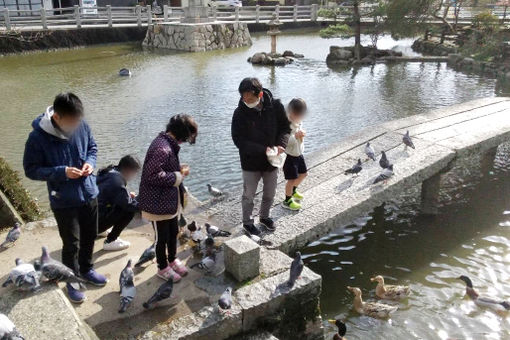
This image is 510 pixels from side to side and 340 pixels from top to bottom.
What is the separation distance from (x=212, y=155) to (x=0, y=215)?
482 centimetres

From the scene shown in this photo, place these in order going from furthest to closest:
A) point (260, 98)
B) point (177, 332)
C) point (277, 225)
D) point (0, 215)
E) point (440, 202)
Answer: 1. point (440, 202)
2. point (0, 215)
3. point (277, 225)
4. point (260, 98)
5. point (177, 332)

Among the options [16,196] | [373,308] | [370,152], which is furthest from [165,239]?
[370,152]

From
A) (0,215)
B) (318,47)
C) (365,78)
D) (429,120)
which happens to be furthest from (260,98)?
(318,47)

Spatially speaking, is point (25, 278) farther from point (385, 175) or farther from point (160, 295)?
point (385, 175)

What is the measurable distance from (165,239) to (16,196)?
11.4ft

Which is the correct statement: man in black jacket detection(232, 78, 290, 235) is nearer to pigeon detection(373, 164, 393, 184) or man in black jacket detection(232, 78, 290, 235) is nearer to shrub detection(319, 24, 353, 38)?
pigeon detection(373, 164, 393, 184)

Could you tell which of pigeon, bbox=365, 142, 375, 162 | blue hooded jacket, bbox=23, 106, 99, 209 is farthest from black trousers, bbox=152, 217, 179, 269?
pigeon, bbox=365, 142, 375, 162

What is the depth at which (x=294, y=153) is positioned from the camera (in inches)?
215

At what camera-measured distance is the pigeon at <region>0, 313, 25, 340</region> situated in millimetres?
2914

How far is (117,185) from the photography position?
5.00 meters

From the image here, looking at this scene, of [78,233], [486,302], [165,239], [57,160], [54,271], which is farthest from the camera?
[486,302]

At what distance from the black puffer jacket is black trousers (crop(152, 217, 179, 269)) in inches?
43.5

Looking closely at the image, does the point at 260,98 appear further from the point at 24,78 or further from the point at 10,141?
the point at 24,78

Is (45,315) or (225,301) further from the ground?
(45,315)
